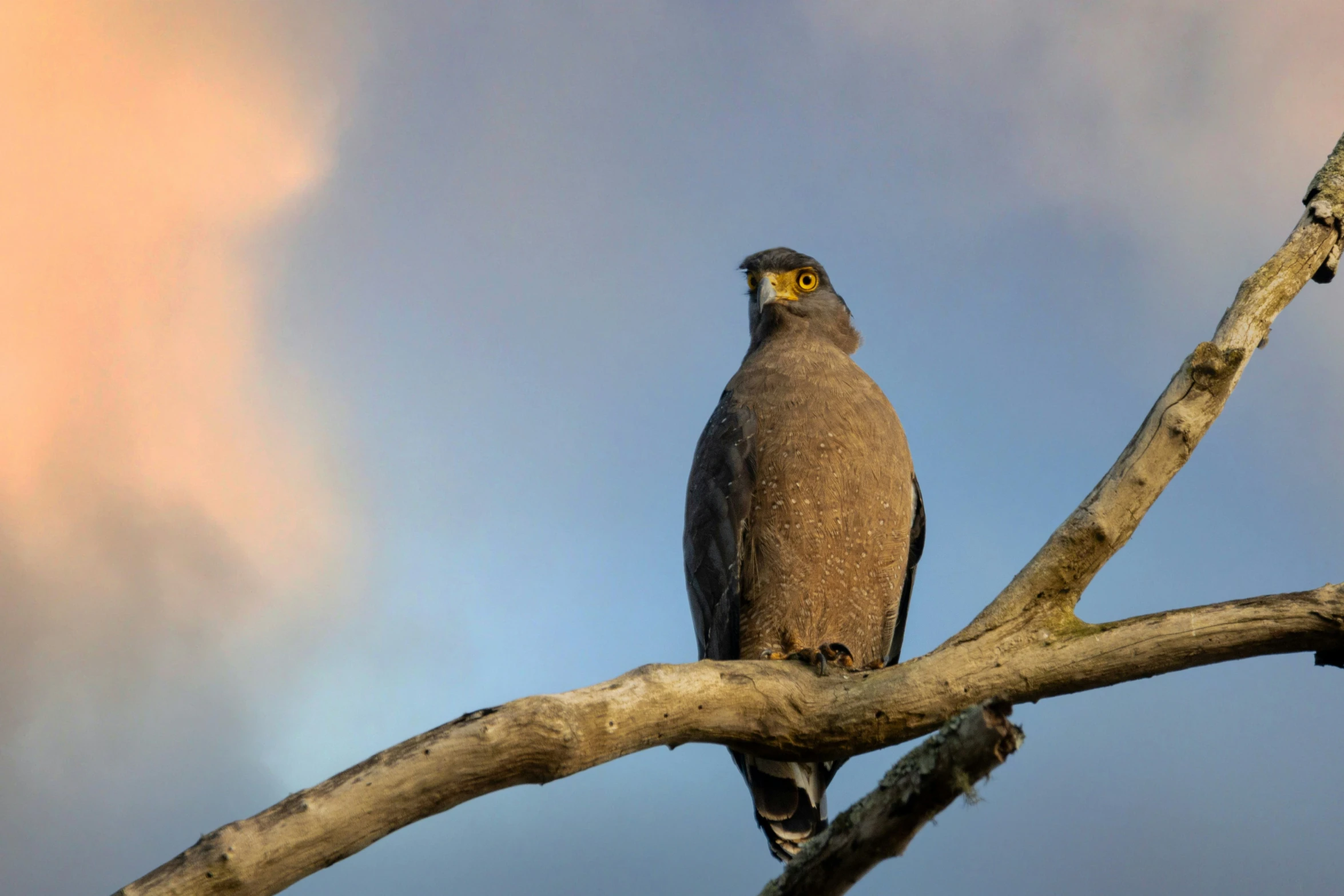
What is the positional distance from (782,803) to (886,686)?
1527 millimetres

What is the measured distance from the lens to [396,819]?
317cm

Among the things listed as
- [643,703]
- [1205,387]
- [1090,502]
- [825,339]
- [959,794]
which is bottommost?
[959,794]

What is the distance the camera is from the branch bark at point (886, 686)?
3.06 meters

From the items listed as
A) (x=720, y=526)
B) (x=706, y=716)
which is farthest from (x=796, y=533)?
(x=706, y=716)

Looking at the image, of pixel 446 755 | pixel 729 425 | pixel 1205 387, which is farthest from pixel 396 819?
pixel 1205 387

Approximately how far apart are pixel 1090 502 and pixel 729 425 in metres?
2.01

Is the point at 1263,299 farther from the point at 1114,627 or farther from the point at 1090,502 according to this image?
the point at 1114,627

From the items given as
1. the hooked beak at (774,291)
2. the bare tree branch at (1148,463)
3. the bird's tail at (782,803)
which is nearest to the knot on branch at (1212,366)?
the bare tree branch at (1148,463)

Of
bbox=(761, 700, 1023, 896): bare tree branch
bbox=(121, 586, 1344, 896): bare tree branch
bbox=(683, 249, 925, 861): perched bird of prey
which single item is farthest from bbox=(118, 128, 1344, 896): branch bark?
bbox=(683, 249, 925, 861): perched bird of prey

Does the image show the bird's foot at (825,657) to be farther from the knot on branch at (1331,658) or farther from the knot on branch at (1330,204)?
the knot on branch at (1330,204)

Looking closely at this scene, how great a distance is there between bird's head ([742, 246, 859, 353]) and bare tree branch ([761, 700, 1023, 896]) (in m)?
3.97

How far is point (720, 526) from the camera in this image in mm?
5609

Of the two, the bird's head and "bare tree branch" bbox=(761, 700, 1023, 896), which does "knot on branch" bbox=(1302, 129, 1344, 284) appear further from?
"bare tree branch" bbox=(761, 700, 1023, 896)

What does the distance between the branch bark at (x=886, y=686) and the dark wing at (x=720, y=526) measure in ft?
4.04
